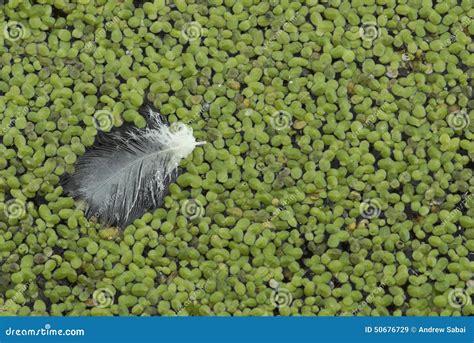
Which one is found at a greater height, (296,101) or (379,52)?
(379,52)

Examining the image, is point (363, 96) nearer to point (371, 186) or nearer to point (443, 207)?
point (371, 186)

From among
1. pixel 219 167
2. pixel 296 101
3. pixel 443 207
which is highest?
pixel 296 101

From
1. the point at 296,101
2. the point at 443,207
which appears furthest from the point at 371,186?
the point at 296,101

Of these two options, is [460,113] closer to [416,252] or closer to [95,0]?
[416,252]

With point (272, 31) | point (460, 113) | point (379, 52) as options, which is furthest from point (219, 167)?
point (460, 113)

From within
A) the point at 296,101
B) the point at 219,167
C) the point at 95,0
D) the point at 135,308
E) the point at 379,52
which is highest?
the point at 95,0

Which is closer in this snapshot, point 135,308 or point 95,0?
point 135,308
